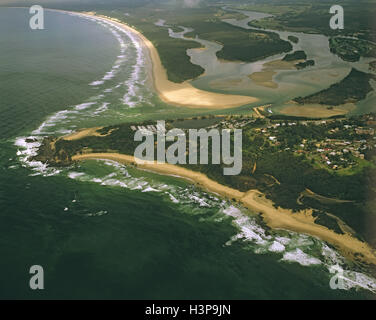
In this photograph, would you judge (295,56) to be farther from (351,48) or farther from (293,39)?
(293,39)

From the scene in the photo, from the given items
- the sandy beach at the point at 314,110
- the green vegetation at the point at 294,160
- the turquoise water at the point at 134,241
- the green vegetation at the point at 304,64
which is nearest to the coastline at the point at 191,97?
the sandy beach at the point at 314,110

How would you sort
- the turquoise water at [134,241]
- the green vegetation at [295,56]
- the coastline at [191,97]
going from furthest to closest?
the green vegetation at [295,56] → the coastline at [191,97] → the turquoise water at [134,241]

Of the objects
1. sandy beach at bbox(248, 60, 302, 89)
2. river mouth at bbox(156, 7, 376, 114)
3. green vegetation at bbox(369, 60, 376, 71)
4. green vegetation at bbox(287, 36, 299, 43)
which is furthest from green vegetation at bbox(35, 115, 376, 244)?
green vegetation at bbox(287, 36, 299, 43)

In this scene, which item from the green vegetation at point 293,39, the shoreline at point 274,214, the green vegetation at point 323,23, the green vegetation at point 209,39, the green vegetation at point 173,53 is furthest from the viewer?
the green vegetation at point 323,23

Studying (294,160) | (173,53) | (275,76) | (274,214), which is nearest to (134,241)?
(274,214)

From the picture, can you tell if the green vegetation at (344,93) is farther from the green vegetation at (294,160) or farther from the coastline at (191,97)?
the coastline at (191,97)

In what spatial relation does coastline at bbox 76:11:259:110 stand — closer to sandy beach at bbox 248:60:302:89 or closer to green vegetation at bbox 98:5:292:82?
green vegetation at bbox 98:5:292:82

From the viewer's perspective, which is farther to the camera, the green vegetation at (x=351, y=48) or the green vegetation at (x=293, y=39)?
the green vegetation at (x=293, y=39)

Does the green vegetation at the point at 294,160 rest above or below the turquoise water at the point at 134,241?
above
